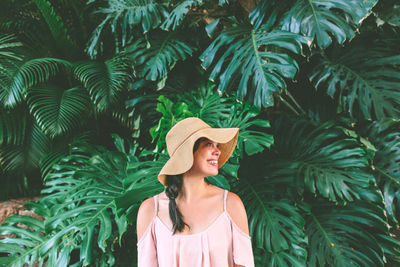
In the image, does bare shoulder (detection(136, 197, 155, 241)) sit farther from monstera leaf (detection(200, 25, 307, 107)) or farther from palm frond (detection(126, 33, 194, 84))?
palm frond (detection(126, 33, 194, 84))

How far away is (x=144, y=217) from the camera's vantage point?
4.29 feet

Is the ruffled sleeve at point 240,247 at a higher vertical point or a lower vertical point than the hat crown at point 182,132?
lower

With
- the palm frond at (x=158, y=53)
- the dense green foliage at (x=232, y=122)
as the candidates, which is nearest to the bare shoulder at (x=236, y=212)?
the dense green foliage at (x=232, y=122)

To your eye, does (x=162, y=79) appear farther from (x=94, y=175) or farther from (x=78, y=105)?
(x=94, y=175)

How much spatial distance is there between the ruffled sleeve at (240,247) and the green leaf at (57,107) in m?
1.90

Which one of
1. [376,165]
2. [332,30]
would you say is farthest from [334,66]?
[376,165]

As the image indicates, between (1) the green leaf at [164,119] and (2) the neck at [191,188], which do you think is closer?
(2) the neck at [191,188]

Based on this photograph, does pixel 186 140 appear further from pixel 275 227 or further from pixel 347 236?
pixel 347 236

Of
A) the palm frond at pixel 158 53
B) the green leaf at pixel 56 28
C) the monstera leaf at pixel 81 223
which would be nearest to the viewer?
the monstera leaf at pixel 81 223

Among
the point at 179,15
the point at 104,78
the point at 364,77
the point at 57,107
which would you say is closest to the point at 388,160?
the point at 364,77

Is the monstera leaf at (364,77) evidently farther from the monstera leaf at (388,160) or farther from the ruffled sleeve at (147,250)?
the ruffled sleeve at (147,250)

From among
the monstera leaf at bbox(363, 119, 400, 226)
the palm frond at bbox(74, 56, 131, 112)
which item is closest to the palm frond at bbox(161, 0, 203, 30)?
the palm frond at bbox(74, 56, 131, 112)

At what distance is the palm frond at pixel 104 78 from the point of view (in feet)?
8.77

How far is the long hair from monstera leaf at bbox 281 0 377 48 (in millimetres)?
1202
